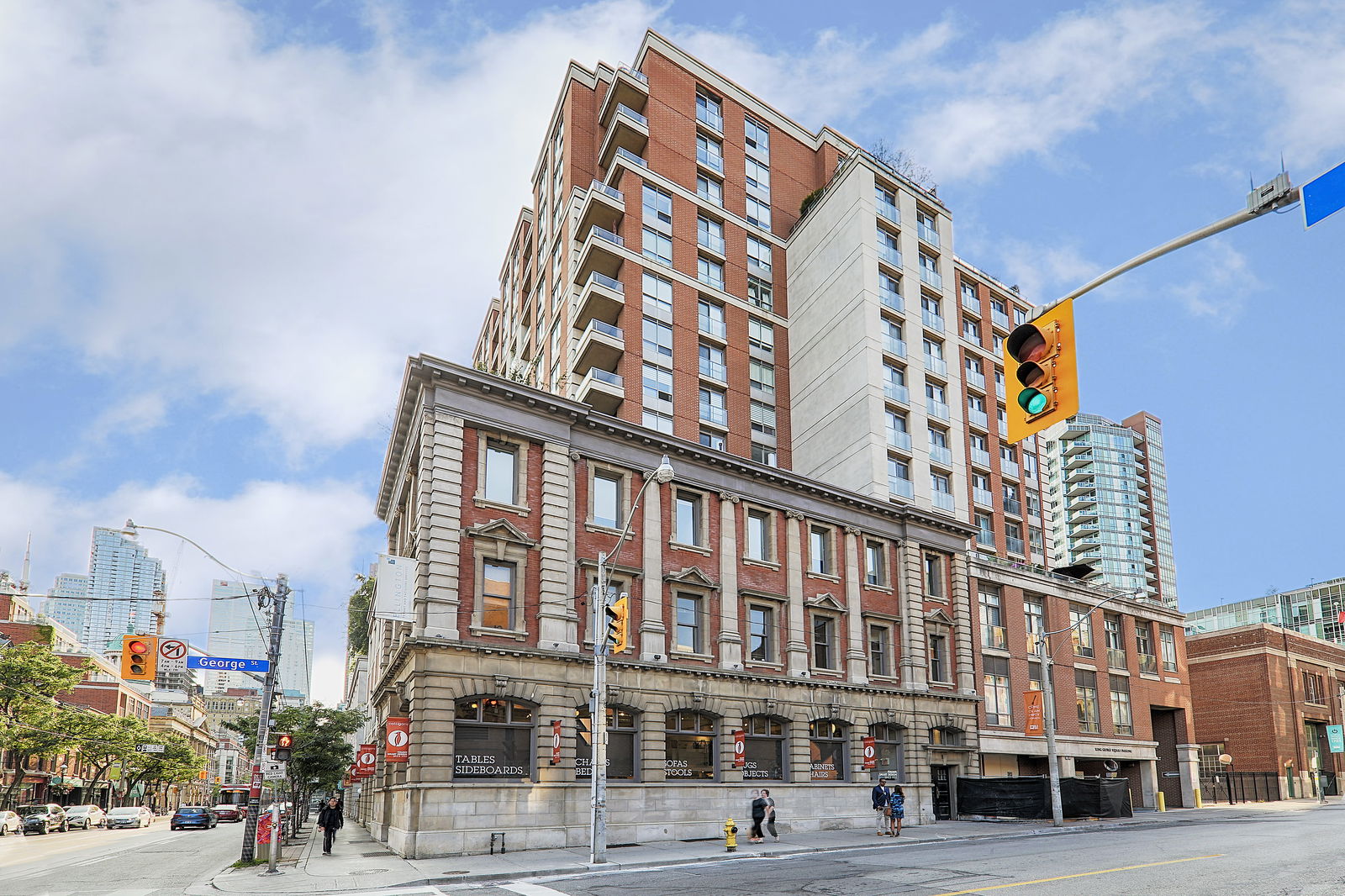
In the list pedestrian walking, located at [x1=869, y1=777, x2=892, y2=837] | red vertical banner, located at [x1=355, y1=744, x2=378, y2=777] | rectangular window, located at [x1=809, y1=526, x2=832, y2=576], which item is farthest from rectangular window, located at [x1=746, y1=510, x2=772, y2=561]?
red vertical banner, located at [x1=355, y1=744, x2=378, y2=777]

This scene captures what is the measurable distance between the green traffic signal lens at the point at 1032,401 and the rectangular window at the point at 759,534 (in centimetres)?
3277

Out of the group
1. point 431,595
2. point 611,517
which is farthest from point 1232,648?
point 431,595

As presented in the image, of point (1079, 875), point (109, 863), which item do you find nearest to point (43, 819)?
point (109, 863)

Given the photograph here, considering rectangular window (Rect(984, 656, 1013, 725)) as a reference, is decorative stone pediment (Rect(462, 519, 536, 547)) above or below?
above

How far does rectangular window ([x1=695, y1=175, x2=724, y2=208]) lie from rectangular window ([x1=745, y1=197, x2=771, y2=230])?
6.87 ft

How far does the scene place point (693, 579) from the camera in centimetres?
3872

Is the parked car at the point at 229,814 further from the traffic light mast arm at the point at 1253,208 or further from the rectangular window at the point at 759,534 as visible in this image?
the traffic light mast arm at the point at 1253,208

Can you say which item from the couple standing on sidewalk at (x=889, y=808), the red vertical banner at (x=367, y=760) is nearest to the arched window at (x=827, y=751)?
the couple standing on sidewalk at (x=889, y=808)

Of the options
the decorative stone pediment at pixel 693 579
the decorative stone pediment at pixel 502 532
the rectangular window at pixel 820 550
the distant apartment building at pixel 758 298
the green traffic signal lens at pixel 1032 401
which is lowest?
the green traffic signal lens at pixel 1032 401

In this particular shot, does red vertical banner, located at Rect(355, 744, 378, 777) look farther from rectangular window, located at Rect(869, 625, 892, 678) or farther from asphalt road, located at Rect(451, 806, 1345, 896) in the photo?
rectangular window, located at Rect(869, 625, 892, 678)

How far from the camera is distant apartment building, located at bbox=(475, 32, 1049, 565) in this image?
52.5 meters

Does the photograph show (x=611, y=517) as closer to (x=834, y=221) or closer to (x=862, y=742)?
(x=862, y=742)

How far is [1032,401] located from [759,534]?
33725mm

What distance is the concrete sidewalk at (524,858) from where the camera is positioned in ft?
79.0
